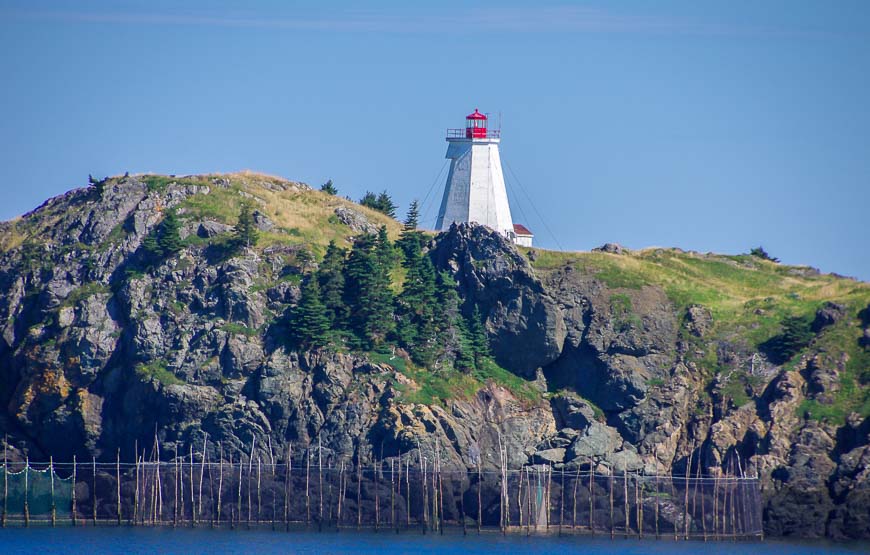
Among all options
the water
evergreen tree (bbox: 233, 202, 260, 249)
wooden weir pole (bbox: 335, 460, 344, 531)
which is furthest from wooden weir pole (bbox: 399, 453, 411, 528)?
evergreen tree (bbox: 233, 202, 260, 249)

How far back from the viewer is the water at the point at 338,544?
3949 inches

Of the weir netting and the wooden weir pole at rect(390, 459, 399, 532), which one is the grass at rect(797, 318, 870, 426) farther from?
the wooden weir pole at rect(390, 459, 399, 532)

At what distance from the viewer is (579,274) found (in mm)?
130625

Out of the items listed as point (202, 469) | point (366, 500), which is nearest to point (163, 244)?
point (202, 469)

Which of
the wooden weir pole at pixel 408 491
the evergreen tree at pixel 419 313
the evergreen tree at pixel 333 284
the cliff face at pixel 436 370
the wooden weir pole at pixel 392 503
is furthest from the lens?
the evergreen tree at pixel 333 284

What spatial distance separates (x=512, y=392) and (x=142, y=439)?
24203 millimetres

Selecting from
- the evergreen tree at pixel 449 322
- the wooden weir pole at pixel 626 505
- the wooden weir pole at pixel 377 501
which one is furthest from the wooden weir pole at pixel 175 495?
the wooden weir pole at pixel 626 505

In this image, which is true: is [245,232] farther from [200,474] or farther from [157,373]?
[200,474]

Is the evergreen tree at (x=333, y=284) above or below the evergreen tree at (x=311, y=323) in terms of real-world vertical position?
above

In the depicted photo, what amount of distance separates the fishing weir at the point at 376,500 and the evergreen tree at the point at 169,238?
1727 centimetres

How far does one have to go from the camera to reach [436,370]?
120750mm

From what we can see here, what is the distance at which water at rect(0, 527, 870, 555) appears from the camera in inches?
3949

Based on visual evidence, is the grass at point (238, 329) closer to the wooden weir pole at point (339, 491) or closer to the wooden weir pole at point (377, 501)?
the wooden weir pole at point (339, 491)

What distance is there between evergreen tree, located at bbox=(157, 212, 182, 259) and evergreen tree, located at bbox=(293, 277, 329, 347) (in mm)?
10337
